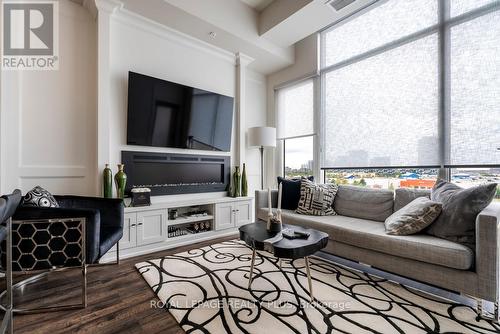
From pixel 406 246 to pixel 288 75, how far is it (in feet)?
10.8

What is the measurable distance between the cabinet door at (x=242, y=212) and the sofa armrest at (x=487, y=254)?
8.29 feet

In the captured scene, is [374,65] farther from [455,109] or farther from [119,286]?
[119,286]

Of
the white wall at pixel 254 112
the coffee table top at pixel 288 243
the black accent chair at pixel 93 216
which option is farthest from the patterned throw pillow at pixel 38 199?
the white wall at pixel 254 112

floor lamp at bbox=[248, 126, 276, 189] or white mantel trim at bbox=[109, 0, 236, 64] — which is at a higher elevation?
white mantel trim at bbox=[109, 0, 236, 64]

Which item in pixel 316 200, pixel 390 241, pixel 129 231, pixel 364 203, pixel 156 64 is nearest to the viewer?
pixel 390 241

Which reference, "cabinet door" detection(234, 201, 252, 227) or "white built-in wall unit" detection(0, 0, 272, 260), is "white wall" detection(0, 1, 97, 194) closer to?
"white built-in wall unit" detection(0, 0, 272, 260)

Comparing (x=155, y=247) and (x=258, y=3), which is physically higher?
(x=258, y=3)

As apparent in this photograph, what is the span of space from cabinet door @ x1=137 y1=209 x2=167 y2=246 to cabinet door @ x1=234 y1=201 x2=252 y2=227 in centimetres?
107

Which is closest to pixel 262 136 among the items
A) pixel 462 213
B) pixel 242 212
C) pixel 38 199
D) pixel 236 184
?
pixel 236 184

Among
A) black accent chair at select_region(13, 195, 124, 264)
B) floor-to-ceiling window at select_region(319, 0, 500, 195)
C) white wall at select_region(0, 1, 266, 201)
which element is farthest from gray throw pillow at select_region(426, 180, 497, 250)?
white wall at select_region(0, 1, 266, 201)

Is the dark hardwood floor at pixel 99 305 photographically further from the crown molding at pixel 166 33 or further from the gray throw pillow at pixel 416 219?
the crown molding at pixel 166 33

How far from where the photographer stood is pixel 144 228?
100 inches

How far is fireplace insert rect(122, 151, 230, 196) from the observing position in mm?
2783

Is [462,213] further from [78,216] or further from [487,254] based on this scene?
[78,216]
